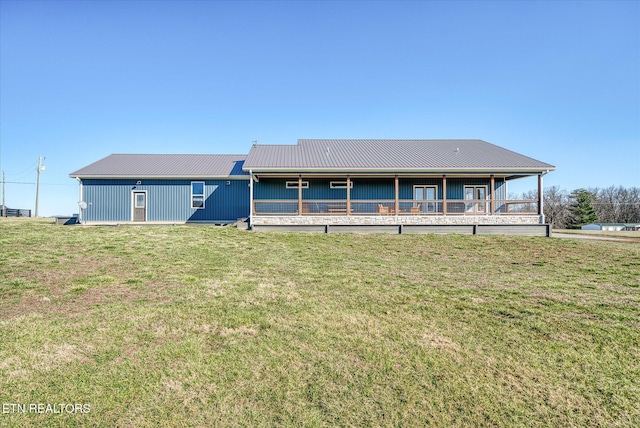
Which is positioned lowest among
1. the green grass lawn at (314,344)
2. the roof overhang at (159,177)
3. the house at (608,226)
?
the green grass lawn at (314,344)

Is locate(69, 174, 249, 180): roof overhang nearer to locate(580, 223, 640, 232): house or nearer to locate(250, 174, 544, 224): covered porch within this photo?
locate(250, 174, 544, 224): covered porch

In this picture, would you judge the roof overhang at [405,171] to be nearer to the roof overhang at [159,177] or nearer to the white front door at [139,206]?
the roof overhang at [159,177]

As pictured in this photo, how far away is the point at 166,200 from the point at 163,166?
2231 mm

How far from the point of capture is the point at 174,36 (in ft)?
46.4

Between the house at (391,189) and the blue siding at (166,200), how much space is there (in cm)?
141

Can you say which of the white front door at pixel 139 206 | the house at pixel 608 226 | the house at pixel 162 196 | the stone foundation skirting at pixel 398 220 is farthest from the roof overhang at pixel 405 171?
the house at pixel 608 226

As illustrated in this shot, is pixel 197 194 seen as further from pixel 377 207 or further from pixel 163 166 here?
pixel 377 207

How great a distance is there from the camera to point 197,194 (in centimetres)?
1716

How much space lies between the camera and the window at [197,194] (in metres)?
17.1

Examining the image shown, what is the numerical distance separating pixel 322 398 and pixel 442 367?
53.9 inches

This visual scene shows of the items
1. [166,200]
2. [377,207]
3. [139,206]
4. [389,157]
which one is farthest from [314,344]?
[139,206]

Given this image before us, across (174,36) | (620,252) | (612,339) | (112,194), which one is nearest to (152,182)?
(112,194)

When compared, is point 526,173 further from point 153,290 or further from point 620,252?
point 153,290

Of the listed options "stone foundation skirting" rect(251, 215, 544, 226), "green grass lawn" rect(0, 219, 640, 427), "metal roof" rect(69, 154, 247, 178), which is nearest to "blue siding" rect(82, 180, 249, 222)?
"metal roof" rect(69, 154, 247, 178)
